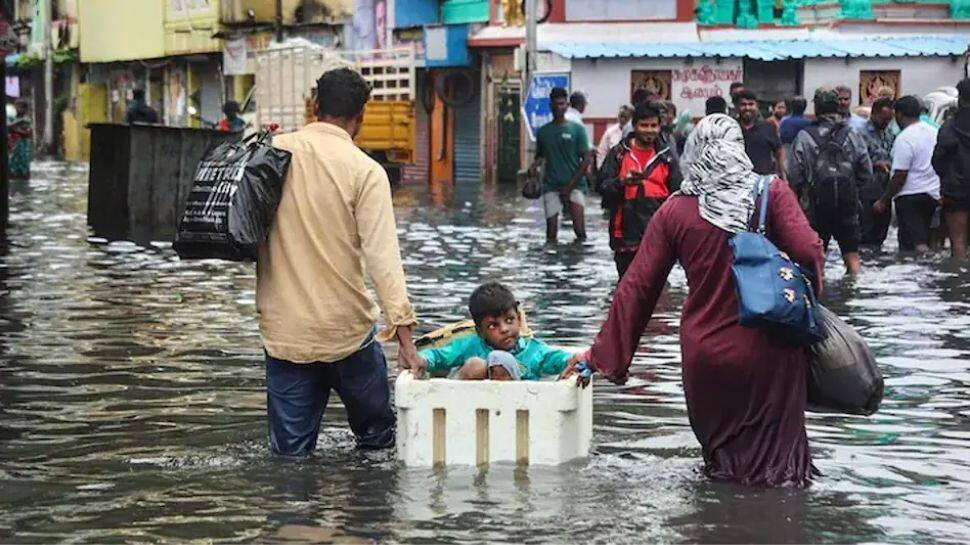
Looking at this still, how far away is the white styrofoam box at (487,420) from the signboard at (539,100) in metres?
27.2

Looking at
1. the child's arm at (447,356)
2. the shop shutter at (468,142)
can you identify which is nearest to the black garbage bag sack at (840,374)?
the child's arm at (447,356)

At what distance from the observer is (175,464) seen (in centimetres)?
880

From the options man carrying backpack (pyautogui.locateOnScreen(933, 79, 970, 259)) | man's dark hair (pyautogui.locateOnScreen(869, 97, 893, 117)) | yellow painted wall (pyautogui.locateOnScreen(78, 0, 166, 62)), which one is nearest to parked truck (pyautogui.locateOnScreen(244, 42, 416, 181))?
man's dark hair (pyautogui.locateOnScreen(869, 97, 893, 117))

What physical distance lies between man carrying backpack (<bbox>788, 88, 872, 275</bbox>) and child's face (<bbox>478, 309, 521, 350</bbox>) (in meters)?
8.94

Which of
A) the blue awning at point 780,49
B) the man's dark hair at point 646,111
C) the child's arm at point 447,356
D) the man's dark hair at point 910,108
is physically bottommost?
the child's arm at point 447,356

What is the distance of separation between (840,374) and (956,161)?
446 inches

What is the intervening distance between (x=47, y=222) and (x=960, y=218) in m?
11.6

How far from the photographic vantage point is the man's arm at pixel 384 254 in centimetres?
797

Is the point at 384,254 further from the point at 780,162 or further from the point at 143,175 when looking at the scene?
the point at 143,175

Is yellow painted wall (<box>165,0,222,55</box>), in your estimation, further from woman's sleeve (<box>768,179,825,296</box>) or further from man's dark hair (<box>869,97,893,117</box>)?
woman's sleeve (<box>768,179,825,296</box>)

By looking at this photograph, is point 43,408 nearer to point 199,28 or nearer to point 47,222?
point 47,222

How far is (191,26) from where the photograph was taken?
205 feet

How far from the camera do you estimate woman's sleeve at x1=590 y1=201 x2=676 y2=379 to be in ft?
25.9

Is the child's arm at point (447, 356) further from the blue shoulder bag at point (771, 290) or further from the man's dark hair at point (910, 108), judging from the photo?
the man's dark hair at point (910, 108)
